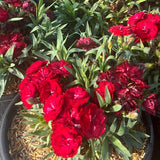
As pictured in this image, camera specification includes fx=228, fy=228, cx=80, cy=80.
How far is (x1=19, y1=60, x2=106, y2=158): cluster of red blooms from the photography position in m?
0.84

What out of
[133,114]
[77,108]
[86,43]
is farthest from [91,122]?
[86,43]

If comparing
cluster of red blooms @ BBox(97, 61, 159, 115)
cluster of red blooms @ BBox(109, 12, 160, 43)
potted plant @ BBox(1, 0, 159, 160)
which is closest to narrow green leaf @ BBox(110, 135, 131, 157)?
potted plant @ BBox(1, 0, 159, 160)

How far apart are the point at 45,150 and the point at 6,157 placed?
0.20 meters

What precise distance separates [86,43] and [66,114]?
1.83ft

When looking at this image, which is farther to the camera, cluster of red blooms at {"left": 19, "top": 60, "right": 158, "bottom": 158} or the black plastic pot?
the black plastic pot

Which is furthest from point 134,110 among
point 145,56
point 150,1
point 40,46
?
point 150,1

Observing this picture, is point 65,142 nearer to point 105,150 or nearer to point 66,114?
point 66,114

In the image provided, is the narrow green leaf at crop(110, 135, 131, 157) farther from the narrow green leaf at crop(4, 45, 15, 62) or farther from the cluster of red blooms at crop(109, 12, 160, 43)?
the narrow green leaf at crop(4, 45, 15, 62)

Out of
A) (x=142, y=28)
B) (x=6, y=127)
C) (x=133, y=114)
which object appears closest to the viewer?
(x=133, y=114)

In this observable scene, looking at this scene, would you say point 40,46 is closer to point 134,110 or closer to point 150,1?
point 134,110

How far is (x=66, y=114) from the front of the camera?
0.88m

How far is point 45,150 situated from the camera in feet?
4.00

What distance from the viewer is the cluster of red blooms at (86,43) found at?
1.31m

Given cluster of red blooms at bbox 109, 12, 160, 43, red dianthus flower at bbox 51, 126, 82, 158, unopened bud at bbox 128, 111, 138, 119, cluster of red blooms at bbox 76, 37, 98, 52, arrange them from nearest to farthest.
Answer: red dianthus flower at bbox 51, 126, 82, 158 < unopened bud at bbox 128, 111, 138, 119 < cluster of red blooms at bbox 109, 12, 160, 43 < cluster of red blooms at bbox 76, 37, 98, 52
